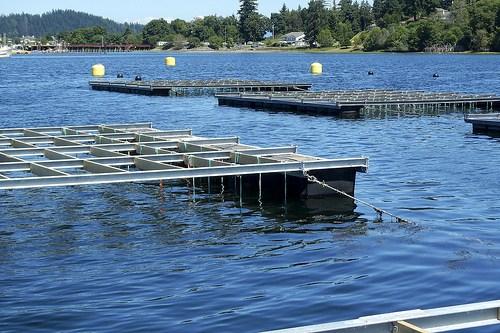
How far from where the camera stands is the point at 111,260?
17.9m

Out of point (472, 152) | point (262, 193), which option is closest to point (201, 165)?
point (262, 193)

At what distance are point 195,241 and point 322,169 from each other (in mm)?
5359

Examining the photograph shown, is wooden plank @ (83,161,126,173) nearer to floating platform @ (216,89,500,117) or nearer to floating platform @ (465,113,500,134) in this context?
floating platform @ (465,113,500,134)

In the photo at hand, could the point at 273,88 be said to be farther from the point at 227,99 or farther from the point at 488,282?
the point at 488,282

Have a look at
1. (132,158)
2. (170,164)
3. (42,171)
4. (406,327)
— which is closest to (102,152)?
(170,164)

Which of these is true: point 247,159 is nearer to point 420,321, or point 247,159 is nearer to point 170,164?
point 170,164

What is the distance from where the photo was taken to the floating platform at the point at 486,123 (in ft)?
Answer: 136

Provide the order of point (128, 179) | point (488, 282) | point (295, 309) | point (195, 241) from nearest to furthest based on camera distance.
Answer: point (295, 309), point (488, 282), point (195, 241), point (128, 179)

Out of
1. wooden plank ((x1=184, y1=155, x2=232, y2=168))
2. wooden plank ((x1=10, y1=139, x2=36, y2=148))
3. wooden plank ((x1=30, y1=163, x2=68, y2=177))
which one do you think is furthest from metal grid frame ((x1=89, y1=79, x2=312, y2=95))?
wooden plank ((x1=30, y1=163, x2=68, y2=177))

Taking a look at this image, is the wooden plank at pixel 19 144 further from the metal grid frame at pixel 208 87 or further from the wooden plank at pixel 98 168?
the metal grid frame at pixel 208 87

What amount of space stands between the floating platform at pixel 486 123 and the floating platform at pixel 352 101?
10.1 m

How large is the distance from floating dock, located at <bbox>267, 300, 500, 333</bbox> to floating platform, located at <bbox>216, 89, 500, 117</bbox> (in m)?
42.6

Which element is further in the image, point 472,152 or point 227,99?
point 227,99

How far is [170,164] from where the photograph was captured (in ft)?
85.6
